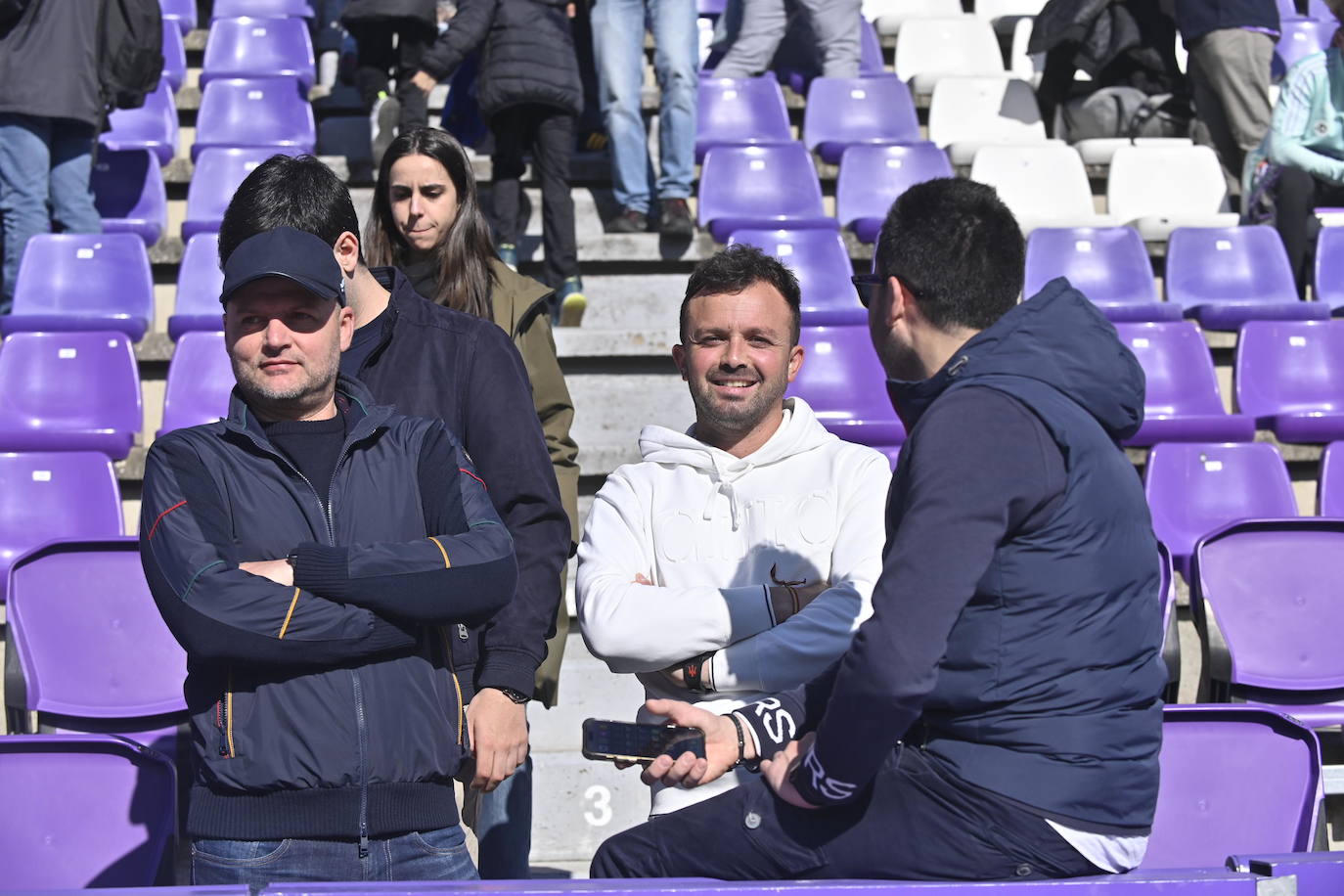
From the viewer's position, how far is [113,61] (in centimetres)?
594

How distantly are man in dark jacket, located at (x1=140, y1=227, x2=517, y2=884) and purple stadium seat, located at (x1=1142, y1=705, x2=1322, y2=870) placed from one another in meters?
1.47

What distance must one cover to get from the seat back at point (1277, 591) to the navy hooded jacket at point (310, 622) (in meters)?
2.54

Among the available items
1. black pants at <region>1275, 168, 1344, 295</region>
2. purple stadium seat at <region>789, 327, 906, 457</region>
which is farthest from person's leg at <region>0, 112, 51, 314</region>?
black pants at <region>1275, 168, 1344, 295</region>

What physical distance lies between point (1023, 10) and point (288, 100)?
453 centimetres

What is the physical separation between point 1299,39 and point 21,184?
22.4ft

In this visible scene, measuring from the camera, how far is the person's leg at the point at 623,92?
5973mm

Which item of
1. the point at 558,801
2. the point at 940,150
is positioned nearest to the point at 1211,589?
the point at 558,801

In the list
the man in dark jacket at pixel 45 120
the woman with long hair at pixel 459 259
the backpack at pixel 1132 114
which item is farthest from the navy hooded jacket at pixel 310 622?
the backpack at pixel 1132 114

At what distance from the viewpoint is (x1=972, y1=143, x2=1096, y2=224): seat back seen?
6836mm

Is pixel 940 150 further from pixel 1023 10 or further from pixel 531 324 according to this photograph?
pixel 531 324

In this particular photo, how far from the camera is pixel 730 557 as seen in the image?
2543mm

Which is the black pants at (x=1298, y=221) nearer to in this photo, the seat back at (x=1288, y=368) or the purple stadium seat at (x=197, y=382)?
the seat back at (x=1288, y=368)

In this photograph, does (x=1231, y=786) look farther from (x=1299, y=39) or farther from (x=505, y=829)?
(x=1299, y=39)

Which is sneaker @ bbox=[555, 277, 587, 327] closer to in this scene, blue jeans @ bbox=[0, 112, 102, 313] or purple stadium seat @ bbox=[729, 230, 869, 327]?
purple stadium seat @ bbox=[729, 230, 869, 327]
